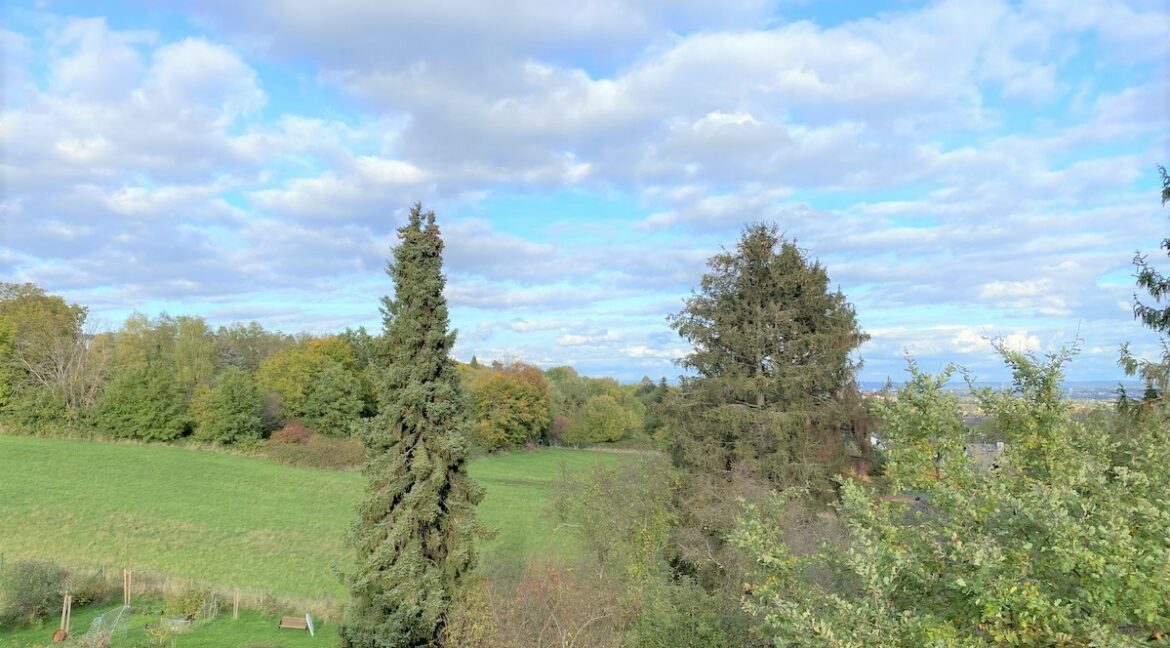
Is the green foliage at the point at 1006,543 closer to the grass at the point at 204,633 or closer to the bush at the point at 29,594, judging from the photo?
the grass at the point at 204,633

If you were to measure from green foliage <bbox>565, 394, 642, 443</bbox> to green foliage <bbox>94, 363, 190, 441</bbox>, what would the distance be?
1670 inches

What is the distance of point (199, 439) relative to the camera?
188 ft

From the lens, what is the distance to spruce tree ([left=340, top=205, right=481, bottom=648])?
16156 millimetres

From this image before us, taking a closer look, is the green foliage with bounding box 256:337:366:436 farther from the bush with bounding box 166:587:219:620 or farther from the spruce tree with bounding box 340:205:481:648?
the spruce tree with bounding box 340:205:481:648

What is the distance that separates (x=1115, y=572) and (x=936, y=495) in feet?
4.94

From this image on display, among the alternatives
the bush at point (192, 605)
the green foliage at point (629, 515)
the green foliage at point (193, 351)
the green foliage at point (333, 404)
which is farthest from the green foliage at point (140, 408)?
the green foliage at point (629, 515)

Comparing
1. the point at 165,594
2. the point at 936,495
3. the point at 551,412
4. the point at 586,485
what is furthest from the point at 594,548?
the point at 551,412

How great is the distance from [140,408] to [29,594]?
40561mm

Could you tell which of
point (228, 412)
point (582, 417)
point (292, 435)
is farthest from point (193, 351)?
point (582, 417)

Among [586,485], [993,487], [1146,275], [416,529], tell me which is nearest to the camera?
[993,487]

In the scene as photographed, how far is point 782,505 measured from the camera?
12.8 meters

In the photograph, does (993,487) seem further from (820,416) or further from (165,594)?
(165,594)

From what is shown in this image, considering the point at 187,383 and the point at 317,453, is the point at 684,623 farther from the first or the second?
the point at 187,383

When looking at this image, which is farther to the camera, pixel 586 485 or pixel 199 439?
pixel 199 439
